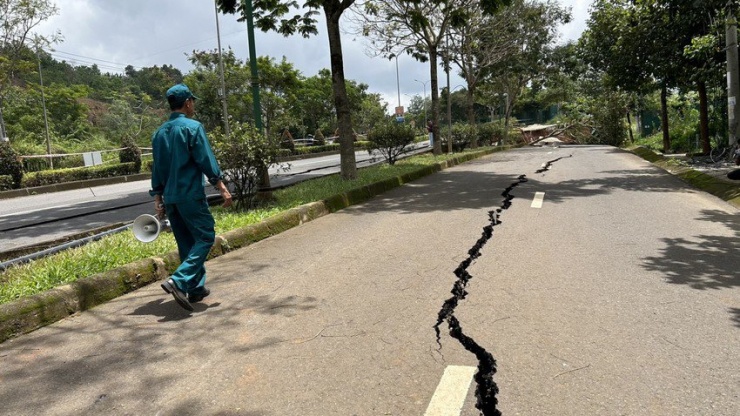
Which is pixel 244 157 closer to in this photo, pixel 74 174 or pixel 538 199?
pixel 538 199

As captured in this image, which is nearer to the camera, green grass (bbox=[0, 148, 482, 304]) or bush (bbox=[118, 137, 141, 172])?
green grass (bbox=[0, 148, 482, 304])

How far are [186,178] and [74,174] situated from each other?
18643mm

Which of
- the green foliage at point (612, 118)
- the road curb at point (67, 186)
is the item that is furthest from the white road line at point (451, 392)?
the green foliage at point (612, 118)

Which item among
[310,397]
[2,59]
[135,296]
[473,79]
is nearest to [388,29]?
[473,79]

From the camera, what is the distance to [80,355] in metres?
3.24

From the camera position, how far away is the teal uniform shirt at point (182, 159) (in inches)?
154

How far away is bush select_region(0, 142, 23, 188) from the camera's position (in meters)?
17.6

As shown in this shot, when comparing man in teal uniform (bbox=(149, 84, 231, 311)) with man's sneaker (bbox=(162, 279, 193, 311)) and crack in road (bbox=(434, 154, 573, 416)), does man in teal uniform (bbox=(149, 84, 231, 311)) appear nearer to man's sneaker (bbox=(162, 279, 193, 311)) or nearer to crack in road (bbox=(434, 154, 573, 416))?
man's sneaker (bbox=(162, 279, 193, 311))

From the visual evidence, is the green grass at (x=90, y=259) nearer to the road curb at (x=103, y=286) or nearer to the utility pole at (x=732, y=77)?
the road curb at (x=103, y=286)

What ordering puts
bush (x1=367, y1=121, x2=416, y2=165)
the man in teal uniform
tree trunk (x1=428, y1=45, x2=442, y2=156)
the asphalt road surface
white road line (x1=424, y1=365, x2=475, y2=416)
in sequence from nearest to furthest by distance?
white road line (x1=424, y1=365, x2=475, y2=416) < the man in teal uniform < the asphalt road surface < bush (x1=367, y1=121, x2=416, y2=165) < tree trunk (x1=428, y1=45, x2=442, y2=156)

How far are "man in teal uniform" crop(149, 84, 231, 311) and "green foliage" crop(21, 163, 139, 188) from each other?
17622mm

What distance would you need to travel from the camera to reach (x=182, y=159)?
3930 mm

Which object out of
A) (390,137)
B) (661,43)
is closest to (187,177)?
(390,137)

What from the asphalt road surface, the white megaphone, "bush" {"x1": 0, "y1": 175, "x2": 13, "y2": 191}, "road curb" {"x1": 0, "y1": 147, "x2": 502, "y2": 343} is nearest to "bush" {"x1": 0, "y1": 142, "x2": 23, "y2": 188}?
"bush" {"x1": 0, "y1": 175, "x2": 13, "y2": 191}
